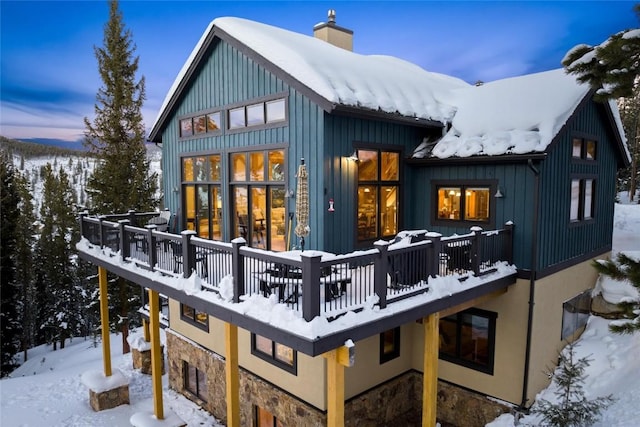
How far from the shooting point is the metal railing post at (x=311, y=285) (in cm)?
453

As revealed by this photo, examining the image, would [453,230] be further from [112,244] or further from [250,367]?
[112,244]

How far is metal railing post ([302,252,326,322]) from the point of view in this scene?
453 cm

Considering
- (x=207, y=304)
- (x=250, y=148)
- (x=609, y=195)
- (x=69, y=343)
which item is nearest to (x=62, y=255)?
(x=69, y=343)

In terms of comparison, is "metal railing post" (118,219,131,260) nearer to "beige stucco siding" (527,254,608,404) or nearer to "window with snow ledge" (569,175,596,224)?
"beige stucco siding" (527,254,608,404)

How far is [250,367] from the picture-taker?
9.11 metres

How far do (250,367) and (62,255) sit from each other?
930 inches

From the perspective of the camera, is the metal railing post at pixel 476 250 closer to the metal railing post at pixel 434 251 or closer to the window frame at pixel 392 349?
the metal railing post at pixel 434 251

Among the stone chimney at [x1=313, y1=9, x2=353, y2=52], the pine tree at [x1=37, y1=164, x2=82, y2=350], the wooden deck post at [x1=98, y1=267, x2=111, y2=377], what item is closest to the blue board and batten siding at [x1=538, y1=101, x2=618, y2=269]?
the stone chimney at [x1=313, y1=9, x2=353, y2=52]

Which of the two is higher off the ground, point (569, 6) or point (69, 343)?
point (569, 6)

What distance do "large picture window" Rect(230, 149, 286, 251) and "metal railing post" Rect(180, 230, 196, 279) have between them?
2.54m

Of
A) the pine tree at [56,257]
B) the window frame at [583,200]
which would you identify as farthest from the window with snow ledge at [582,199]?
the pine tree at [56,257]

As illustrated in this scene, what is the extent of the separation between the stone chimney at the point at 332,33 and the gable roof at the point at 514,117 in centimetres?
468

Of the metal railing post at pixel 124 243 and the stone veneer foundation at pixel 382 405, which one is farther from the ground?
the metal railing post at pixel 124 243

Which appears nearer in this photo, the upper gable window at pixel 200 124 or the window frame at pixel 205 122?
the window frame at pixel 205 122
